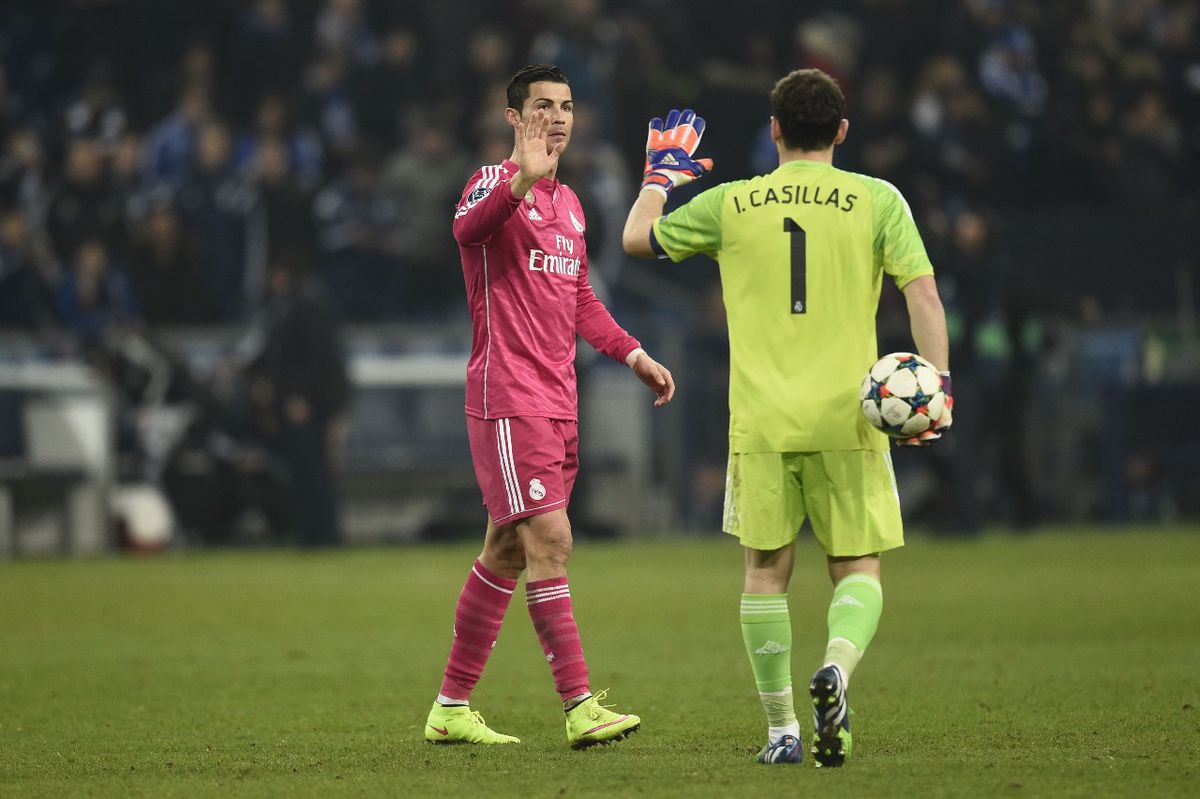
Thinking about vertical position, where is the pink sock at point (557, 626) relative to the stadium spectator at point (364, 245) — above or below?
below

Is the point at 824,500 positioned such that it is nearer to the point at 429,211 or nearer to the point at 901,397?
the point at 901,397

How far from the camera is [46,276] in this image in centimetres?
1889

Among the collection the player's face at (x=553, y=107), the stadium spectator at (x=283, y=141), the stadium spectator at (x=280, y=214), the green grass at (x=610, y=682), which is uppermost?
the stadium spectator at (x=283, y=141)

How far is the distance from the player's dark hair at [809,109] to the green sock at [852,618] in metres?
1.28

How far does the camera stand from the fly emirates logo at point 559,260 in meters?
6.07

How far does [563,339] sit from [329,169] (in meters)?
13.8

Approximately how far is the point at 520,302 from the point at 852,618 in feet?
5.04

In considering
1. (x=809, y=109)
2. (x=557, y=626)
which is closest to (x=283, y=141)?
(x=557, y=626)

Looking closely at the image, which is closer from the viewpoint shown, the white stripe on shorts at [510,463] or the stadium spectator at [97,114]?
the white stripe on shorts at [510,463]

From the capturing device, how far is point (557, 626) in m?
5.96

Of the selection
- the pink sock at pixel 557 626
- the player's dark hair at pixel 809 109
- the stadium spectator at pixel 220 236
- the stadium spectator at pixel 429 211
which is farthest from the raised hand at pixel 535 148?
the stadium spectator at pixel 220 236

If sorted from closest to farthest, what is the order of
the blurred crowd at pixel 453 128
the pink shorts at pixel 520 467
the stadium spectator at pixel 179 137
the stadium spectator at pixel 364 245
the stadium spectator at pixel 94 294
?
1. the pink shorts at pixel 520 467
2. the blurred crowd at pixel 453 128
3. the stadium spectator at pixel 94 294
4. the stadium spectator at pixel 364 245
5. the stadium spectator at pixel 179 137

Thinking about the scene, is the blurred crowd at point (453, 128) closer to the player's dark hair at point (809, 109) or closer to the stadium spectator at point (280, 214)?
the stadium spectator at point (280, 214)

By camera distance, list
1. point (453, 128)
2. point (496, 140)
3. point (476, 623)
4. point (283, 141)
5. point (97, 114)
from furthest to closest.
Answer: point (97, 114)
point (283, 141)
point (453, 128)
point (496, 140)
point (476, 623)
